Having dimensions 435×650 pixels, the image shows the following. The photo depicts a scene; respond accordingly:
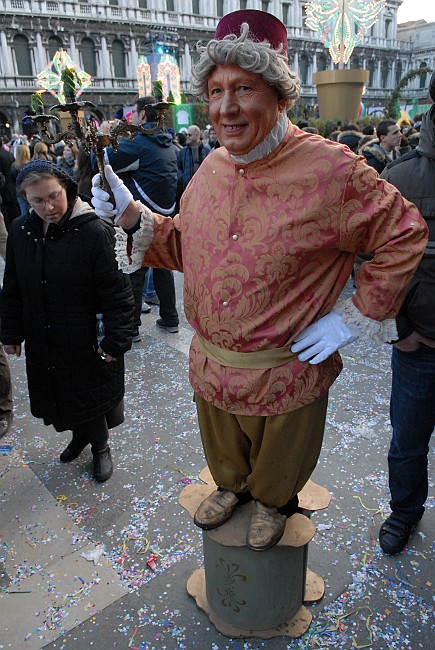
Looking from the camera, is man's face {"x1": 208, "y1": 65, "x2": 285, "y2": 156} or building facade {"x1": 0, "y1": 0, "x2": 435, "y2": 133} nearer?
man's face {"x1": 208, "y1": 65, "x2": 285, "y2": 156}

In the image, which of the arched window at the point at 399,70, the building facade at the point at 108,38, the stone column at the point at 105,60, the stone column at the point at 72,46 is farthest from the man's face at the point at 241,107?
the arched window at the point at 399,70

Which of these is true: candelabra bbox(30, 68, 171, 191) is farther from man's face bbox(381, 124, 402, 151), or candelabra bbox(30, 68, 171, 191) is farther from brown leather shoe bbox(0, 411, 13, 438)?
man's face bbox(381, 124, 402, 151)

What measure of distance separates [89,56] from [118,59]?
2432mm

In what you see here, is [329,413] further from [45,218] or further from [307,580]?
[45,218]

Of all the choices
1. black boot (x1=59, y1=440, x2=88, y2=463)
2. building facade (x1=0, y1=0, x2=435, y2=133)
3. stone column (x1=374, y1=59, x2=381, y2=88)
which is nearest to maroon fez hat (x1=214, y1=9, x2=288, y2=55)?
black boot (x1=59, y1=440, x2=88, y2=463)

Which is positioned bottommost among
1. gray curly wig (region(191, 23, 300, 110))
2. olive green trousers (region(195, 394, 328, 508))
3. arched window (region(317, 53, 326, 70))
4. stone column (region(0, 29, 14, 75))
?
olive green trousers (region(195, 394, 328, 508))

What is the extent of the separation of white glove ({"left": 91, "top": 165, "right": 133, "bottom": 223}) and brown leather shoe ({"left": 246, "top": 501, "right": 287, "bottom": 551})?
113 cm

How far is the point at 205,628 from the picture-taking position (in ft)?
6.24

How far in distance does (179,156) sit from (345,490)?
666cm

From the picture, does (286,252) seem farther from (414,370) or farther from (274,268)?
(414,370)

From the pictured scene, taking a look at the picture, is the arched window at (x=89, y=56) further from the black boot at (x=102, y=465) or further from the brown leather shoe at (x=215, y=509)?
the brown leather shoe at (x=215, y=509)

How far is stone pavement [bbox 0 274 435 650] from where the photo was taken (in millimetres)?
1874

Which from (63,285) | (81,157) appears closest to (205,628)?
(63,285)

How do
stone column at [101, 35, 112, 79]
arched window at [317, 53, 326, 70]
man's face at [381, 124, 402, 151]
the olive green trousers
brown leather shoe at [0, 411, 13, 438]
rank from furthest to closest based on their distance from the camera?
arched window at [317, 53, 326, 70] < stone column at [101, 35, 112, 79] < man's face at [381, 124, 402, 151] < brown leather shoe at [0, 411, 13, 438] < the olive green trousers
